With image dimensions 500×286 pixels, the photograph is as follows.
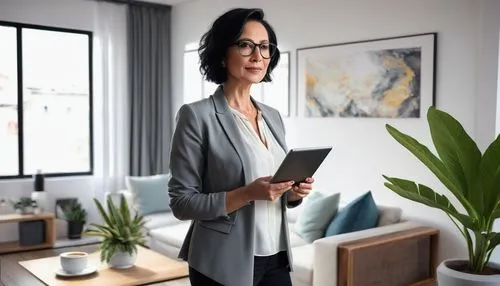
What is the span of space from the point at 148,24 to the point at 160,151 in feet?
4.50

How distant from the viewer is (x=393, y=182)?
188 centimetres

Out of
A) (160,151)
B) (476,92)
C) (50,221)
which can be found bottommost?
(50,221)

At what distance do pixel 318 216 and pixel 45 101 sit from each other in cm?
319

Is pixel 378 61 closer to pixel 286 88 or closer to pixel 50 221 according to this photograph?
pixel 286 88

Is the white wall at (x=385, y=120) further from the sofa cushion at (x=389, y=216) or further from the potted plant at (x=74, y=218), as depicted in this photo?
the potted plant at (x=74, y=218)

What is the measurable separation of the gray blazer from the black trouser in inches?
1.4

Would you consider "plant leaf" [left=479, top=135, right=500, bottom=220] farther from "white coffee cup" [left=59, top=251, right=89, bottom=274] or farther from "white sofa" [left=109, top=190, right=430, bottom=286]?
"white coffee cup" [left=59, top=251, right=89, bottom=274]

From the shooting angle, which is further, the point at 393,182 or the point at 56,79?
the point at 56,79

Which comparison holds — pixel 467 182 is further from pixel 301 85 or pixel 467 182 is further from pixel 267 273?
pixel 301 85

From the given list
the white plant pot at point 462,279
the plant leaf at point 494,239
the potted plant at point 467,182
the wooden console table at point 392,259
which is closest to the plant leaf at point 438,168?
the potted plant at point 467,182

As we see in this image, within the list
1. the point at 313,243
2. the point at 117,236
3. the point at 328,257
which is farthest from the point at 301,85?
the point at 117,236

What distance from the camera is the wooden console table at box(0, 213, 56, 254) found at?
4639mm

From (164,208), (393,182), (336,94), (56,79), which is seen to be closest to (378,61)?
(336,94)

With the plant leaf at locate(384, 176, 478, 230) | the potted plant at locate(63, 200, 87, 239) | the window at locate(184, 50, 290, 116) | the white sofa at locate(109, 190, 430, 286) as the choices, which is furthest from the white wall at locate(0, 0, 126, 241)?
the plant leaf at locate(384, 176, 478, 230)
